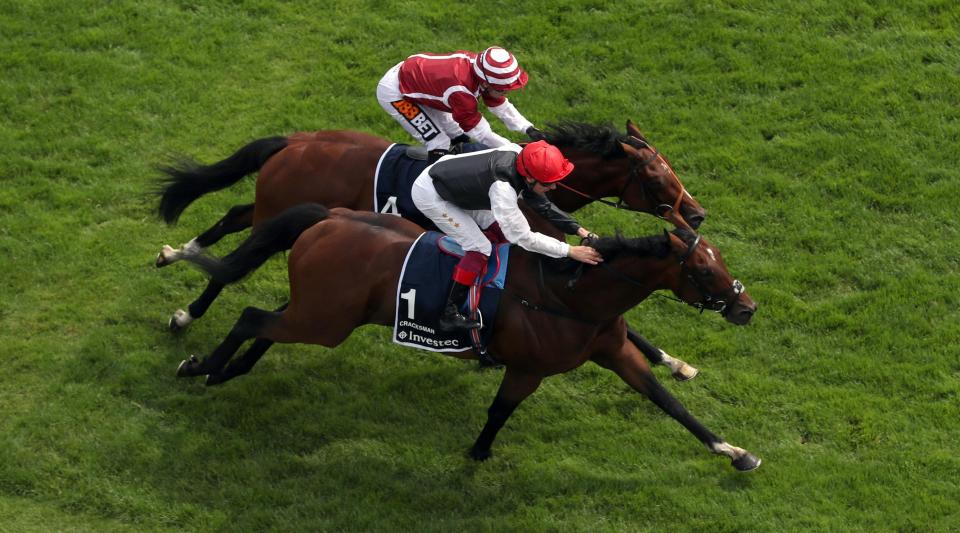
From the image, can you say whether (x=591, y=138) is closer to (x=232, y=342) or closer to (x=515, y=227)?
(x=515, y=227)

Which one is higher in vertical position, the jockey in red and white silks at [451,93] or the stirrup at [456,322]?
the jockey in red and white silks at [451,93]

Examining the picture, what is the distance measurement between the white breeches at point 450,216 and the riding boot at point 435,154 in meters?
0.72

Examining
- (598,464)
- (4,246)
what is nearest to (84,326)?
(4,246)

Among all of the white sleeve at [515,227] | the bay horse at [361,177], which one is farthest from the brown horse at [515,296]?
the bay horse at [361,177]

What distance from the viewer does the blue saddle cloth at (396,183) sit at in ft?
28.3

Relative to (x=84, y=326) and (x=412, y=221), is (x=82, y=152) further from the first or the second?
(x=412, y=221)

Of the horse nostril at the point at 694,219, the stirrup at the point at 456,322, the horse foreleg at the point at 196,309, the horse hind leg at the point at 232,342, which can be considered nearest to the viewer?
the stirrup at the point at 456,322

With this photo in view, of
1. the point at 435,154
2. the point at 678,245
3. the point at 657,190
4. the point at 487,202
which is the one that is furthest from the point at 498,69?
the point at 678,245

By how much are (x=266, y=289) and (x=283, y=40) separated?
3.69 metres

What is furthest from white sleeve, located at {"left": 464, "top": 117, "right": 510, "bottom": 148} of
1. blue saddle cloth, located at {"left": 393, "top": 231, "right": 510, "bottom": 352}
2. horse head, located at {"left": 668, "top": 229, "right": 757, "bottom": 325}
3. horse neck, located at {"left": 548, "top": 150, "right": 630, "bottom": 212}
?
horse head, located at {"left": 668, "top": 229, "right": 757, "bottom": 325}

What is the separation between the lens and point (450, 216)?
7.79m

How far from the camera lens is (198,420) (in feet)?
28.2

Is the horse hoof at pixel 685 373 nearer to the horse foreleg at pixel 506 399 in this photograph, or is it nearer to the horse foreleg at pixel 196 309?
the horse foreleg at pixel 506 399

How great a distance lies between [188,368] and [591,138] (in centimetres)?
352
